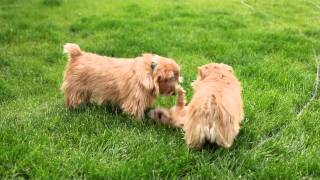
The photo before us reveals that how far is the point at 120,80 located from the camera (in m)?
6.99

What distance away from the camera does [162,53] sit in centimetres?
1035

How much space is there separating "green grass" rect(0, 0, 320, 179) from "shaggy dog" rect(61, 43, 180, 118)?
207mm

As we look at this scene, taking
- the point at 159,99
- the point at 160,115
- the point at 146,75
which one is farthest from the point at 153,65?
the point at 159,99

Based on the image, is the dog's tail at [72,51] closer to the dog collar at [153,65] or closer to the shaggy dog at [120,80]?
the shaggy dog at [120,80]

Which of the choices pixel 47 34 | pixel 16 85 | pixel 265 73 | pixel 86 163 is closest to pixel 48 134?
pixel 86 163

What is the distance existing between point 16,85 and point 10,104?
89cm

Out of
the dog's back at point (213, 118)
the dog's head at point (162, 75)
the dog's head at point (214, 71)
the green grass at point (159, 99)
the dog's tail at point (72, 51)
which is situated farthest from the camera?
the dog's tail at point (72, 51)

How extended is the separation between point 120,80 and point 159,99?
2.93ft

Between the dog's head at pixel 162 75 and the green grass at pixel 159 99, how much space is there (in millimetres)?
477

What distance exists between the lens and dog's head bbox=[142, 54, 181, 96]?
673 cm

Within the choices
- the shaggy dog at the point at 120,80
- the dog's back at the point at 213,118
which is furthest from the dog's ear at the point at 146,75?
the dog's back at the point at 213,118

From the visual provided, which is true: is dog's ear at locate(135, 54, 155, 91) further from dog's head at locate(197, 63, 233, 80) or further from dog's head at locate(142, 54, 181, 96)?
dog's head at locate(197, 63, 233, 80)

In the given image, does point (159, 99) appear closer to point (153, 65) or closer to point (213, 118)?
point (153, 65)

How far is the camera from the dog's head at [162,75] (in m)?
6.73
